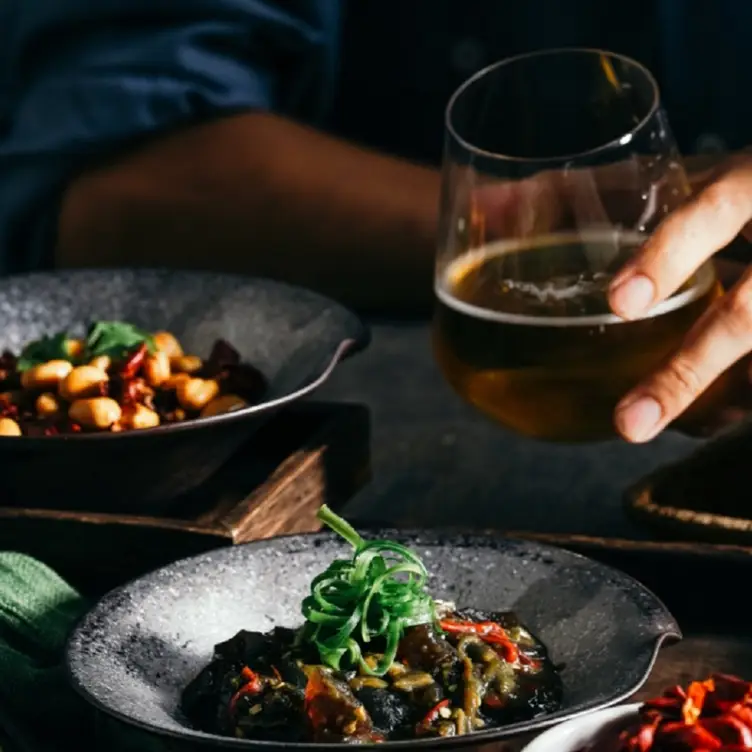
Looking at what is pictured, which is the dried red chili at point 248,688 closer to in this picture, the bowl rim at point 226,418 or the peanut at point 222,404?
the bowl rim at point 226,418

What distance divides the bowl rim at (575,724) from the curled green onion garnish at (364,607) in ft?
0.47

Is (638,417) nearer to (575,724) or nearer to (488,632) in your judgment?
(488,632)

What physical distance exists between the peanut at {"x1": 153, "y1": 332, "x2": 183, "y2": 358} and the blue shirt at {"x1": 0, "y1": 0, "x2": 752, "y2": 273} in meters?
0.94

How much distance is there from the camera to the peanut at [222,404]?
138 cm

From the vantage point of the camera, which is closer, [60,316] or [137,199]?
[60,316]

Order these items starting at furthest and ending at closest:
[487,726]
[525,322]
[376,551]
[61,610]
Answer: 1. [525,322]
2. [61,610]
3. [376,551]
4. [487,726]

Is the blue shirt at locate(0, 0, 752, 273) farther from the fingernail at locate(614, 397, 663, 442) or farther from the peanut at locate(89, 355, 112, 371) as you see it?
the fingernail at locate(614, 397, 663, 442)

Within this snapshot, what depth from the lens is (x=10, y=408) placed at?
1405mm

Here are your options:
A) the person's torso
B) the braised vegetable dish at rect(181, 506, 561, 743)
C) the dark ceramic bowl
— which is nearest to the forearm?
the person's torso

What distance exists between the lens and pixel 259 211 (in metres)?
2.51

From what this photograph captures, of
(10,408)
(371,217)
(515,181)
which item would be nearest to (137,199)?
(371,217)

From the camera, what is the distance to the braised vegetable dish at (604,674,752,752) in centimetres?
82

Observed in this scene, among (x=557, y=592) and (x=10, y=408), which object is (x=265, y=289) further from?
(x=557, y=592)

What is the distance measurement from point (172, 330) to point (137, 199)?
91cm
